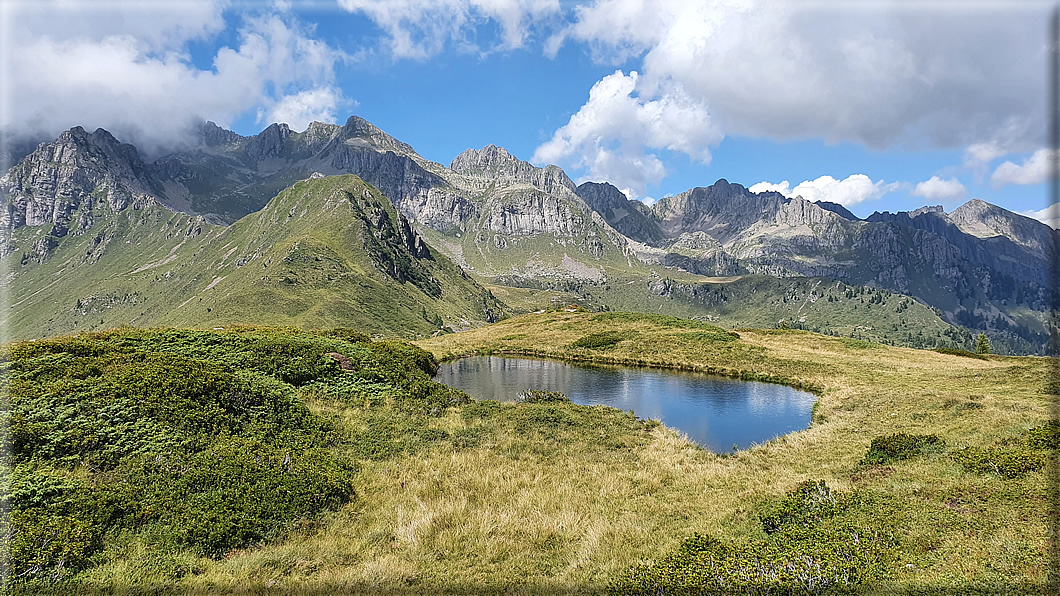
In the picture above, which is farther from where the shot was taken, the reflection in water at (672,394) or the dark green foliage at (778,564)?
the reflection in water at (672,394)

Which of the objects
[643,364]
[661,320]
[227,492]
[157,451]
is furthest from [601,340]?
[227,492]

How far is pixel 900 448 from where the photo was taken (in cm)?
2239

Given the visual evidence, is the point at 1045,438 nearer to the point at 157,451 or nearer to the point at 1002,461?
the point at 1002,461

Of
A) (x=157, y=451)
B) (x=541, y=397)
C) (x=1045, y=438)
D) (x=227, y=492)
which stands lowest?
(x=541, y=397)

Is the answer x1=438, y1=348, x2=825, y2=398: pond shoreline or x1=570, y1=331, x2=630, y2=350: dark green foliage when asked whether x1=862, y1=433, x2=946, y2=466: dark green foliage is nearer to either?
x1=438, y1=348, x2=825, y2=398: pond shoreline

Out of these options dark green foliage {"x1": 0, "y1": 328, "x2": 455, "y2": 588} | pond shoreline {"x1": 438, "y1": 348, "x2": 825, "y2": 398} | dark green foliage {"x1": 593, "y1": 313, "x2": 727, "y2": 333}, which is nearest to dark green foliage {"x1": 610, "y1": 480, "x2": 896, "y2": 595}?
dark green foliage {"x1": 0, "y1": 328, "x2": 455, "y2": 588}

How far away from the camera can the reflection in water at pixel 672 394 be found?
37500mm

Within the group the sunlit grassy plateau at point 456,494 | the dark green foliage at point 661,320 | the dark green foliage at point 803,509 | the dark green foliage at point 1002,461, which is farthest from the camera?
the dark green foliage at point 661,320

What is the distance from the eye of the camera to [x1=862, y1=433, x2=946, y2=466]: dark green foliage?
21859 mm

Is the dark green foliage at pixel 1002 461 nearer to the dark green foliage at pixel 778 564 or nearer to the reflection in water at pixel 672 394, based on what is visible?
the dark green foliage at pixel 778 564

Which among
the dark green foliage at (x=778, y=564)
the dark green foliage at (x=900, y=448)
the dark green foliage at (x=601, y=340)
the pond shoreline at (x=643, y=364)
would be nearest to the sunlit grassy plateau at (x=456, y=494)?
the dark green foliage at (x=778, y=564)

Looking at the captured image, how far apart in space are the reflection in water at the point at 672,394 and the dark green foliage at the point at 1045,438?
48.6 feet

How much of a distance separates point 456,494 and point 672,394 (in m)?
37.5

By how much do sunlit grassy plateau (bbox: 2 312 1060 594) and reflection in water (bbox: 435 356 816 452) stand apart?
6.53m
